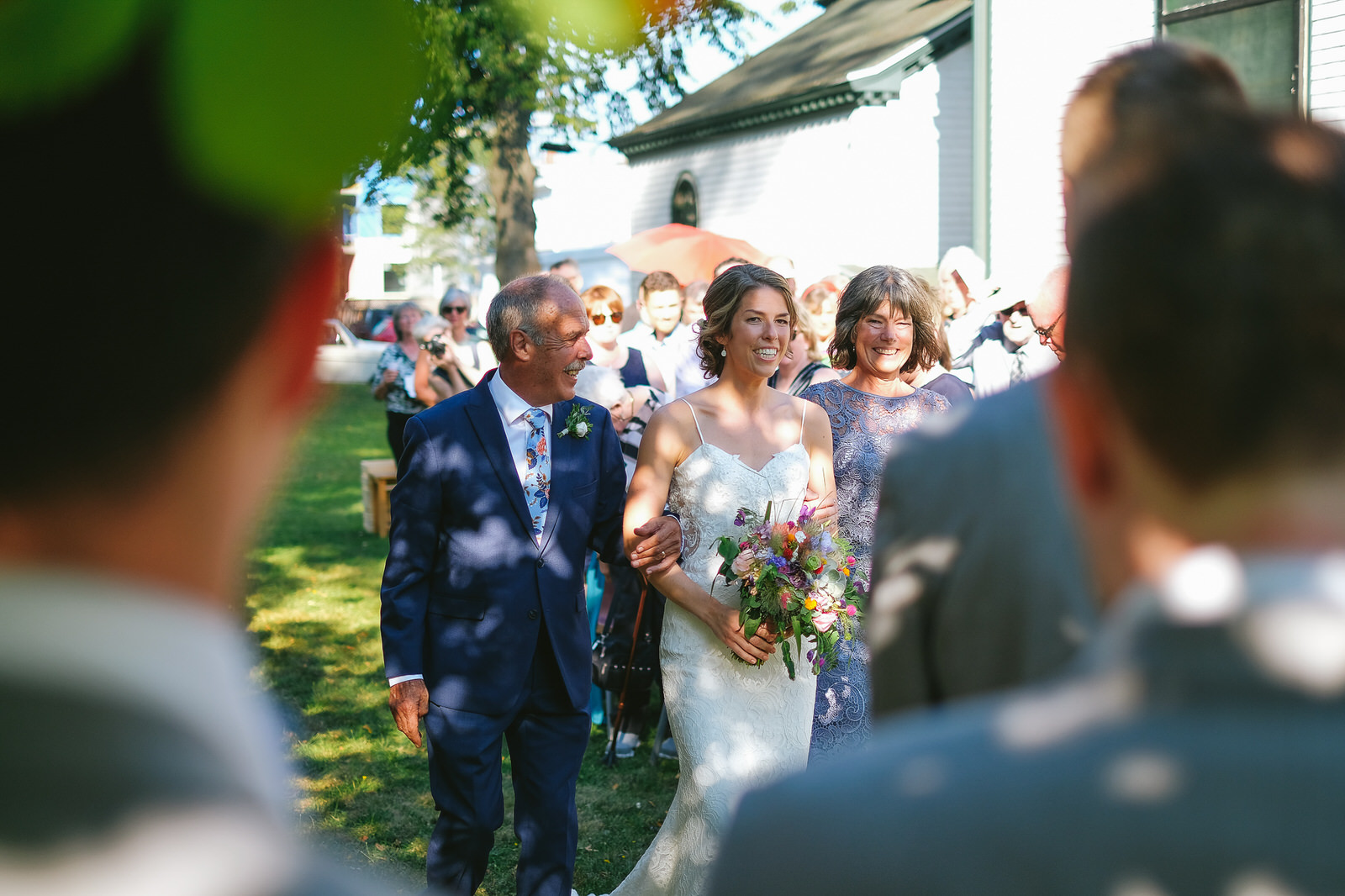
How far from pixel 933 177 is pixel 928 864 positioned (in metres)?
23.9

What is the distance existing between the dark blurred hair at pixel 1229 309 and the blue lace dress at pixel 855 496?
13.6 ft

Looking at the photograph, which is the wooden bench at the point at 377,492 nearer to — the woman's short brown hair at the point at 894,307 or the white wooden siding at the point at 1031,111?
the woman's short brown hair at the point at 894,307

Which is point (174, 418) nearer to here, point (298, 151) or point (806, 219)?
point (298, 151)

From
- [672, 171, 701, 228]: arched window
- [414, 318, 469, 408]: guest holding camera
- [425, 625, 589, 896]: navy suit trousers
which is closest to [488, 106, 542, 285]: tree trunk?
[672, 171, 701, 228]: arched window

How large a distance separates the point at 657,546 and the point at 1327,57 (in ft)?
40.5

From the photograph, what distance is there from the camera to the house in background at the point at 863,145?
77.6 ft

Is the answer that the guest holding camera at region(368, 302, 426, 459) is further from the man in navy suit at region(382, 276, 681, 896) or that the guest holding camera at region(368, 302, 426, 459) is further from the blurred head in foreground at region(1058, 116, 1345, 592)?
the blurred head in foreground at region(1058, 116, 1345, 592)

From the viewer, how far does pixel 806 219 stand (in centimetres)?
Result: 2559

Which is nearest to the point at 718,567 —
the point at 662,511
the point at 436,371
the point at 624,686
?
the point at 662,511

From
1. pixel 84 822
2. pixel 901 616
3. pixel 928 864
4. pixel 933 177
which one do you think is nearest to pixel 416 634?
pixel 901 616

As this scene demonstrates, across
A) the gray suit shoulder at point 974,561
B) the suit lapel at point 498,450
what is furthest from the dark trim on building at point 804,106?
the gray suit shoulder at point 974,561

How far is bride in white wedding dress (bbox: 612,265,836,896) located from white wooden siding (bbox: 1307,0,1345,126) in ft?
35.7

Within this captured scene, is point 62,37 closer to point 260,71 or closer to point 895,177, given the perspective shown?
point 260,71

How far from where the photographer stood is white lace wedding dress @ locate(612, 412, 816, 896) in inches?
188
